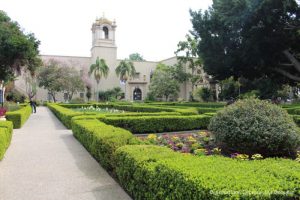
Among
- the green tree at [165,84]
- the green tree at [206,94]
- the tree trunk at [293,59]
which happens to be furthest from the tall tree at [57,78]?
the tree trunk at [293,59]

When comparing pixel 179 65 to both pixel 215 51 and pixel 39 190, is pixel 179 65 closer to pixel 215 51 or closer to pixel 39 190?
pixel 215 51

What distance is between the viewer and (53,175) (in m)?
6.45

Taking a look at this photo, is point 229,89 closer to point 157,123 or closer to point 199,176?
point 157,123

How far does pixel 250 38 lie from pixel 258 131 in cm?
1718

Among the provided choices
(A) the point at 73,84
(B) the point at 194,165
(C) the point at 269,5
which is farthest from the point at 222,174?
(A) the point at 73,84

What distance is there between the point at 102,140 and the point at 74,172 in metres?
0.89

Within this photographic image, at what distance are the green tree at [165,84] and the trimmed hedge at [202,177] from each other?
149ft

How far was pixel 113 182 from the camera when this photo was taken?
5.97 meters

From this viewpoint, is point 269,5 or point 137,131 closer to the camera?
point 137,131

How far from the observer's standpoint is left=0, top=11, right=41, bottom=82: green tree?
20.2 meters

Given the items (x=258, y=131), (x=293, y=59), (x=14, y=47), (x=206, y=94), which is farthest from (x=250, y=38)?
(x=206, y=94)

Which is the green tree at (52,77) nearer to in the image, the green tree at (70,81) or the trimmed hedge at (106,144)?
the green tree at (70,81)

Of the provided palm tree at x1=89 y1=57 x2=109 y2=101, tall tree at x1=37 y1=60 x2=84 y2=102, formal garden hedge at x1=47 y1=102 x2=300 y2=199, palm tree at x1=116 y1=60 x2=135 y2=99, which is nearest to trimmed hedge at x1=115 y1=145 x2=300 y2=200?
formal garden hedge at x1=47 y1=102 x2=300 y2=199

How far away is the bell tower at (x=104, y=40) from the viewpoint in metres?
54.7
